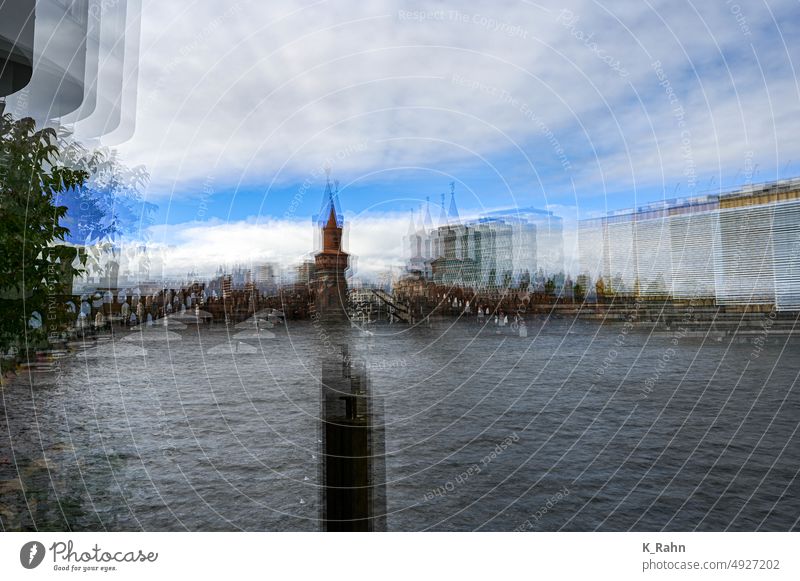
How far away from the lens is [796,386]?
50.2 feet

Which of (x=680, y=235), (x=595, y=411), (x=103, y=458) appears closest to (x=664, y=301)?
(x=680, y=235)

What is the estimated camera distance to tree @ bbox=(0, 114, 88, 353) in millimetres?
2516

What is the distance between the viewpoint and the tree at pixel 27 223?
2.52 metres

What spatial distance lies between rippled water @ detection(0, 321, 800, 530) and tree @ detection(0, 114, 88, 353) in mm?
610

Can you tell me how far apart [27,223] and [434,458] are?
4.96 m
